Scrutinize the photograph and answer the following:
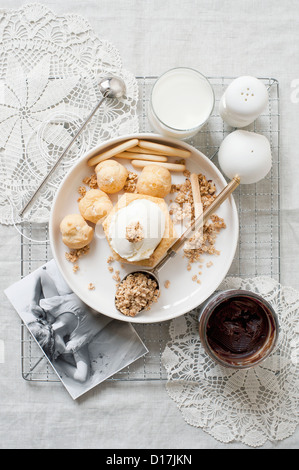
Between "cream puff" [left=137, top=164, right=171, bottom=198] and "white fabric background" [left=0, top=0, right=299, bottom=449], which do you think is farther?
"white fabric background" [left=0, top=0, right=299, bottom=449]

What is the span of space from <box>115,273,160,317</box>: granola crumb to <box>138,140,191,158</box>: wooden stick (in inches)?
13.4

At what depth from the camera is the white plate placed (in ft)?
3.62

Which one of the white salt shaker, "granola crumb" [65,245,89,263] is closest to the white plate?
"granola crumb" [65,245,89,263]

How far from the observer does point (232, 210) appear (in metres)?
1.11

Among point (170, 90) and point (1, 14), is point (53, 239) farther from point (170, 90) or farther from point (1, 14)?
point (1, 14)

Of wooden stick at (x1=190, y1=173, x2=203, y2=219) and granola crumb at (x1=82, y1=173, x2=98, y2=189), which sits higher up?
granola crumb at (x1=82, y1=173, x2=98, y2=189)

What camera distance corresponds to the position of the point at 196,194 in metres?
1.12

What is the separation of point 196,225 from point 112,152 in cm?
30

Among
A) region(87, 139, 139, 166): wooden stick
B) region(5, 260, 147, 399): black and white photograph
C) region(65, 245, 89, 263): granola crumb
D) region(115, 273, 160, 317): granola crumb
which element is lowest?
region(5, 260, 147, 399): black and white photograph

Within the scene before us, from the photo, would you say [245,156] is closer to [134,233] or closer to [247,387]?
[134,233]

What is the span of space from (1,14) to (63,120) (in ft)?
1.14

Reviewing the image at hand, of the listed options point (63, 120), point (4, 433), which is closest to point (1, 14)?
point (63, 120)

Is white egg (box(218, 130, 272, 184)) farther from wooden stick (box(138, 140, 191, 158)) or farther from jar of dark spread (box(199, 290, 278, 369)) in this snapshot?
jar of dark spread (box(199, 290, 278, 369))

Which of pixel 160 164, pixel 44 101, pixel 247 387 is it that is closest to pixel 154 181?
pixel 160 164
